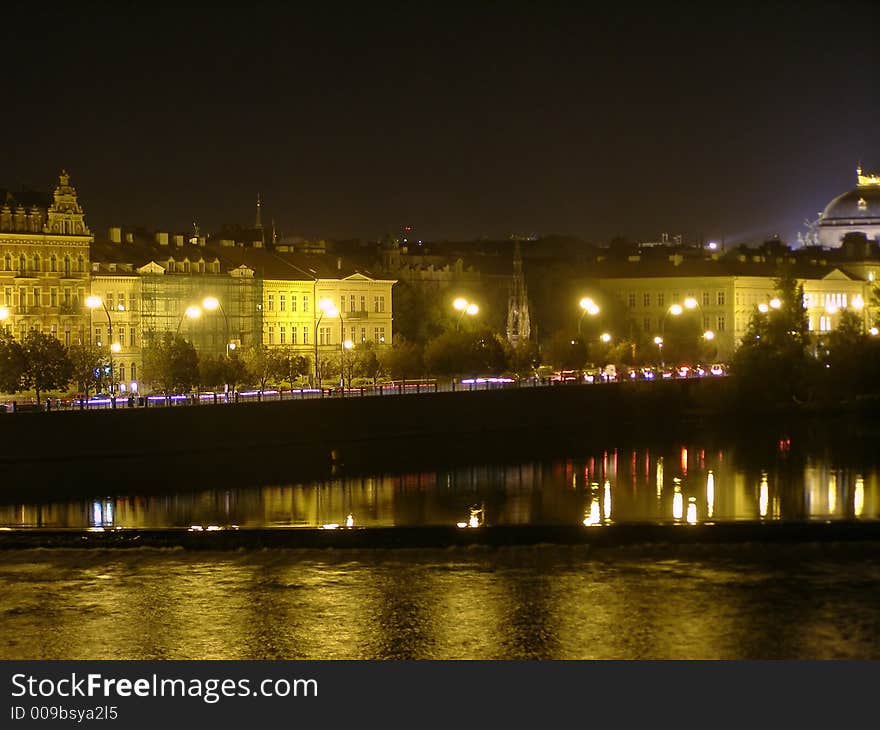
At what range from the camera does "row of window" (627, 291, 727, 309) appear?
10112 centimetres

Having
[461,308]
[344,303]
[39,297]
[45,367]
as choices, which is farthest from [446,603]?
[344,303]

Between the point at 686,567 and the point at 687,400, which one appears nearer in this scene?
the point at 686,567

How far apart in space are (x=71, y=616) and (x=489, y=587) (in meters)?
6.94

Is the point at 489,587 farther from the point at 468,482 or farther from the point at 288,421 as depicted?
the point at 288,421

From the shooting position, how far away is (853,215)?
139 meters

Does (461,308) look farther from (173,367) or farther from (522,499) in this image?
(522,499)

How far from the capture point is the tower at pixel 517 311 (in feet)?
290

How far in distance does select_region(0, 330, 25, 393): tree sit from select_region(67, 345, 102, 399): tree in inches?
77.0

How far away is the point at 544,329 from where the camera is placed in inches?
3920

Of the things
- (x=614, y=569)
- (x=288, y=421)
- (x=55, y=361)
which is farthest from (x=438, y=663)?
(x=55, y=361)

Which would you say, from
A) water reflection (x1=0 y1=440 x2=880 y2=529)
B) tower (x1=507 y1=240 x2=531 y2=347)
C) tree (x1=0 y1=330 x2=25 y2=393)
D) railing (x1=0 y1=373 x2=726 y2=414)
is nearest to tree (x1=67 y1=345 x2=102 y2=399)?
railing (x1=0 y1=373 x2=726 y2=414)

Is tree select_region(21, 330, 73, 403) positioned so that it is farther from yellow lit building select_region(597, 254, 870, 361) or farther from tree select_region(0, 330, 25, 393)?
yellow lit building select_region(597, 254, 870, 361)

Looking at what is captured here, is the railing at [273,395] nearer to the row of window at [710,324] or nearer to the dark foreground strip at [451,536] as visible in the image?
the dark foreground strip at [451,536]

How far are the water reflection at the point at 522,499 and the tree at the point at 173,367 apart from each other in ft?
47.5
